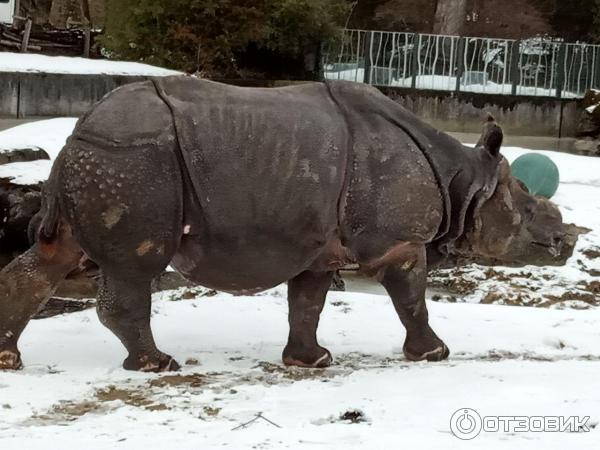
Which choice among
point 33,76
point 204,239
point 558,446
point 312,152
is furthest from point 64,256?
point 33,76

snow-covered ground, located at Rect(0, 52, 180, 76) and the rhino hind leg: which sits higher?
snow-covered ground, located at Rect(0, 52, 180, 76)

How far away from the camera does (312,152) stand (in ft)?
19.4

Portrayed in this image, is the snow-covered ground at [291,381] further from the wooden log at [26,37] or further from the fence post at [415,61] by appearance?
Answer: the wooden log at [26,37]

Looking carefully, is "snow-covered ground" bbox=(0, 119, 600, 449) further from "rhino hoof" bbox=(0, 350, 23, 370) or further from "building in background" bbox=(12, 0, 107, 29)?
"building in background" bbox=(12, 0, 107, 29)

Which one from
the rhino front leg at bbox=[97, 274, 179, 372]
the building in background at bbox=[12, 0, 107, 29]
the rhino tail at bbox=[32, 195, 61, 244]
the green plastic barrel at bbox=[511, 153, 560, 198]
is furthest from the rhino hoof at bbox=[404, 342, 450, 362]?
the building in background at bbox=[12, 0, 107, 29]

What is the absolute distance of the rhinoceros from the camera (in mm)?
5605

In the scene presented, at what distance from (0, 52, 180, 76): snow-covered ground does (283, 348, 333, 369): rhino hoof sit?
14.3 metres

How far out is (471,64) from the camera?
2528 centimetres


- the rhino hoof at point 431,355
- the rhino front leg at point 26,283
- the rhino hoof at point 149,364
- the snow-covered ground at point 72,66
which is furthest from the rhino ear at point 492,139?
the snow-covered ground at point 72,66

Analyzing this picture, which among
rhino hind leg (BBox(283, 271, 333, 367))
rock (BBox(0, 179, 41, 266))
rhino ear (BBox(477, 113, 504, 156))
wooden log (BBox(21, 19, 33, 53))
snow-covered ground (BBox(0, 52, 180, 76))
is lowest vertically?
rock (BBox(0, 179, 41, 266))

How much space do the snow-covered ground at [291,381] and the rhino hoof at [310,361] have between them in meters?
0.06

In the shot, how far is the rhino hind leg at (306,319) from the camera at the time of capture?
20.5 feet

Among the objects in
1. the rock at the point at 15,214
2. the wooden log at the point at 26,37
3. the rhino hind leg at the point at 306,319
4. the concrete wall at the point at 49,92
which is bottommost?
the rock at the point at 15,214

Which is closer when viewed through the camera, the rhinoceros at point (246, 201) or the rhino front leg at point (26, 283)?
the rhinoceros at point (246, 201)
